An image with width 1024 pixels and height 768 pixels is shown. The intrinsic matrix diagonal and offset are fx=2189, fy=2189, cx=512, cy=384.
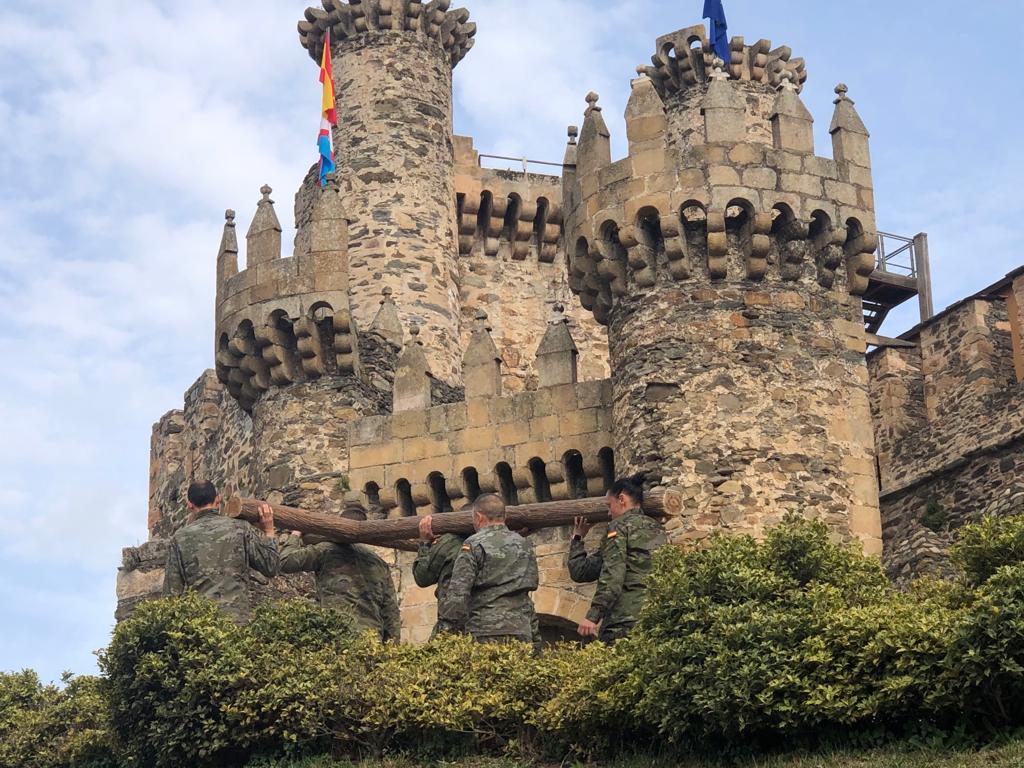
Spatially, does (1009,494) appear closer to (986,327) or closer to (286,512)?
(986,327)

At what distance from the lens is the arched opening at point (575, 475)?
25906 mm

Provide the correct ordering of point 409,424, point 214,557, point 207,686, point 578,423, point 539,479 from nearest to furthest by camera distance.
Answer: point 207,686 → point 214,557 → point 578,423 → point 539,479 → point 409,424

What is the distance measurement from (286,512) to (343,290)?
6.56 meters

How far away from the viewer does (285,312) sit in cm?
2855

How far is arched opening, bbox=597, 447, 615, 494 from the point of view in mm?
25578

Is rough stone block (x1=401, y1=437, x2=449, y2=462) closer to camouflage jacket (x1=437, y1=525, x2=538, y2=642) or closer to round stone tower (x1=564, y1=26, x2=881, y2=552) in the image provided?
round stone tower (x1=564, y1=26, x2=881, y2=552)

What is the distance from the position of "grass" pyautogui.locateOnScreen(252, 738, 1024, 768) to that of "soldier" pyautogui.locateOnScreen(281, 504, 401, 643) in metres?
3.62

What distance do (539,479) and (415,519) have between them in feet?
12.1

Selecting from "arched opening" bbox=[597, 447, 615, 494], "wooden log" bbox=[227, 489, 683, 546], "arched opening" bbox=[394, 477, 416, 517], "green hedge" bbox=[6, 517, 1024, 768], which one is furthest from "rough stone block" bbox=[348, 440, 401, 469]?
"green hedge" bbox=[6, 517, 1024, 768]

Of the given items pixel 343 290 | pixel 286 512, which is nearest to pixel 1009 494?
pixel 343 290

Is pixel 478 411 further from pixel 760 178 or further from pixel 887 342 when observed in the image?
pixel 887 342

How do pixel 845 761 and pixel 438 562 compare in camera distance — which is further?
pixel 438 562

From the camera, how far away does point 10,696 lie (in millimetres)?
23031

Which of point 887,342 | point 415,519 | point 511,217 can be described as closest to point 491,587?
point 415,519
